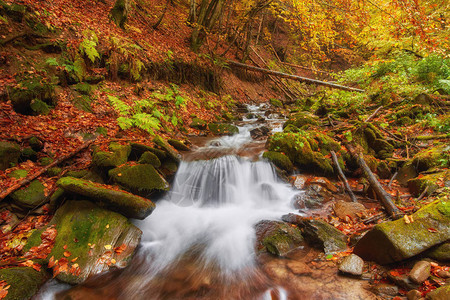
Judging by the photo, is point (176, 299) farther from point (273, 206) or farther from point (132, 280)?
point (273, 206)

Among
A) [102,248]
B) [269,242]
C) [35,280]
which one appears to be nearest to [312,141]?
[269,242]

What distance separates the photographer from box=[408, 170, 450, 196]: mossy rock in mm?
4191

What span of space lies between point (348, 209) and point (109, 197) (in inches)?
191

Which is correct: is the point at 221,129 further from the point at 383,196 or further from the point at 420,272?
the point at 420,272

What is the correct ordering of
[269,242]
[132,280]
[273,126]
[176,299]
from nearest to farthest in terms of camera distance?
[176,299], [132,280], [269,242], [273,126]

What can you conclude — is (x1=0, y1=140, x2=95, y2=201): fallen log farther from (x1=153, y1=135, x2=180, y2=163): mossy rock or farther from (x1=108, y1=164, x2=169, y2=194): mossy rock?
(x1=153, y1=135, x2=180, y2=163): mossy rock

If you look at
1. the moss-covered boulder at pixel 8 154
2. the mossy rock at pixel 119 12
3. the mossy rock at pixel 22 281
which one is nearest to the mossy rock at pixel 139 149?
the moss-covered boulder at pixel 8 154

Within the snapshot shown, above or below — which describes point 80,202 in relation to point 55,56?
below

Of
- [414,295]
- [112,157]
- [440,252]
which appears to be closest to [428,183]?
[440,252]

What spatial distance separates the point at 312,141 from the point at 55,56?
26.0 ft

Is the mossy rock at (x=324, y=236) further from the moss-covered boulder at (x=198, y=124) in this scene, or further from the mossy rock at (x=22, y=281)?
the moss-covered boulder at (x=198, y=124)

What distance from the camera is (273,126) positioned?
10.8m

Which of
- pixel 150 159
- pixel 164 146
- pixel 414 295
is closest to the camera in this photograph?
pixel 414 295

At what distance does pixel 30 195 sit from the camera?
3.52 m
